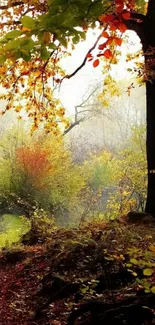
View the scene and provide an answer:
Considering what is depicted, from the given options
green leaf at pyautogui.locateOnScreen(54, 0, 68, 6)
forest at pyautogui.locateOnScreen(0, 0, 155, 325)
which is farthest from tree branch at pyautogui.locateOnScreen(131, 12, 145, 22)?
green leaf at pyautogui.locateOnScreen(54, 0, 68, 6)

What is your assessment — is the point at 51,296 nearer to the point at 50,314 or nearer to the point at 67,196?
the point at 50,314

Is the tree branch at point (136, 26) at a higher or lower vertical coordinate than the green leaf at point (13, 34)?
higher

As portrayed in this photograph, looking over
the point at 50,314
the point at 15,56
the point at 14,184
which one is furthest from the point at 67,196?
the point at 15,56

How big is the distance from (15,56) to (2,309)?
164 inches

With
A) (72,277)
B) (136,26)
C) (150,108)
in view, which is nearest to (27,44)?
(72,277)

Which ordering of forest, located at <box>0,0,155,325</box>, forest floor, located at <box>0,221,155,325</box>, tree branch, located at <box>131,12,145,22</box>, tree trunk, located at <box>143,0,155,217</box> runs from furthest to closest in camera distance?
1. tree trunk, located at <box>143,0,155,217</box>
2. tree branch, located at <box>131,12,145,22</box>
3. forest floor, located at <box>0,221,155,325</box>
4. forest, located at <box>0,0,155,325</box>

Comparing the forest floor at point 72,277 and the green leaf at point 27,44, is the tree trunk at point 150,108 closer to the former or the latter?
the forest floor at point 72,277

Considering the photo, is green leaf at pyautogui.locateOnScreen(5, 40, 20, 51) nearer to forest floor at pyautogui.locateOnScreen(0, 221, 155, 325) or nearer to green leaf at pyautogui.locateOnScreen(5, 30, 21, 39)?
green leaf at pyautogui.locateOnScreen(5, 30, 21, 39)

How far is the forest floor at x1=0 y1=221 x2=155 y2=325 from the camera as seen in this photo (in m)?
3.70

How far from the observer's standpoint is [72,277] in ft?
14.8

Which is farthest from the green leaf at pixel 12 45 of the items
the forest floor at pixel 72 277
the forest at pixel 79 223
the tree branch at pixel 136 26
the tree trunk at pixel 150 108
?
the tree branch at pixel 136 26

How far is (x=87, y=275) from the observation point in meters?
4.48

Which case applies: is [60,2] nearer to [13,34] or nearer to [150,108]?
[13,34]

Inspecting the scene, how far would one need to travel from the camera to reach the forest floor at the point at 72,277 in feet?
12.1
